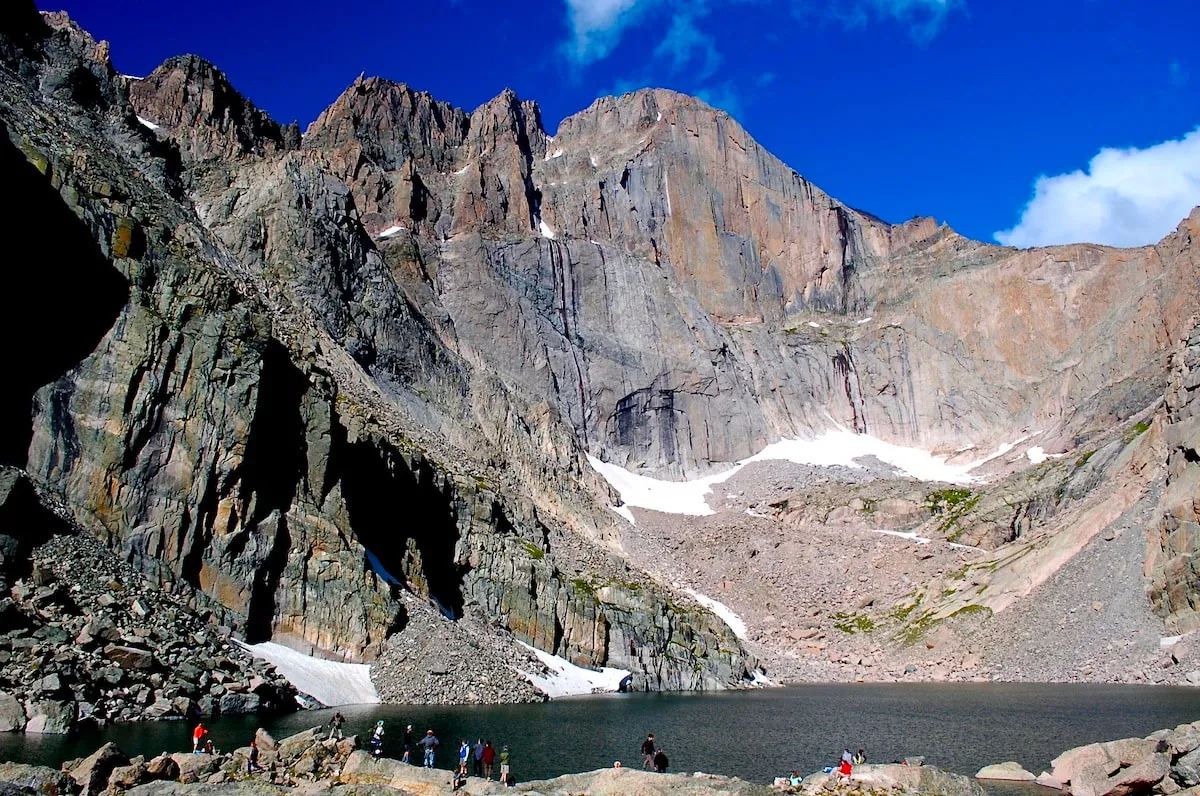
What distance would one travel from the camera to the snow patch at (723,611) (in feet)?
349

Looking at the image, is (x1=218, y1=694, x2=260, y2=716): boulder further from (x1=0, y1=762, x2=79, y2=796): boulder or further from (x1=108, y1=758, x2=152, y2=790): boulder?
(x1=0, y1=762, x2=79, y2=796): boulder

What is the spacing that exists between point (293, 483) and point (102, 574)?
17.4m

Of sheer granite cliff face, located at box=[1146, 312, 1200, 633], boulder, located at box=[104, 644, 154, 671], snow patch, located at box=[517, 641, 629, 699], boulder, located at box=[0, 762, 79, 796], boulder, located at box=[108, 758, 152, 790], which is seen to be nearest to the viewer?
boulder, located at box=[0, 762, 79, 796]

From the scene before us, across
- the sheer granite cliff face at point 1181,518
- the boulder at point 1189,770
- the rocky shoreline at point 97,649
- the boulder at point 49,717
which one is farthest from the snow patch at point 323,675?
the sheer granite cliff face at point 1181,518

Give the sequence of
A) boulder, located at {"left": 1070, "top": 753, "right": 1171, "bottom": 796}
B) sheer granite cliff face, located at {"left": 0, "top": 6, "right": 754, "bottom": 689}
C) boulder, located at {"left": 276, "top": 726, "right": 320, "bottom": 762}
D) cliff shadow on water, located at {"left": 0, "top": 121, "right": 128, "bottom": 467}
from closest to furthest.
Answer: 1. boulder, located at {"left": 1070, "top": 753, "right": 1171, "bottom": 796}
2. boulder, located at {"left": 276, "top": 726, "right": 320, "bottom": 762}
3. cliff shadow on water, located at {"left": 0, "top": 121, "right": 128, "bottom": 467}
4. sheer granite cliff face, located at {"left": 0, "top": 6, "right": 754, "bottom": 689}

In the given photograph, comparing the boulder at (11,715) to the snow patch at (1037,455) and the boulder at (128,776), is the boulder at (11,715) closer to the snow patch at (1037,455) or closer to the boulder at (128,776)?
the boulder at (128,776)

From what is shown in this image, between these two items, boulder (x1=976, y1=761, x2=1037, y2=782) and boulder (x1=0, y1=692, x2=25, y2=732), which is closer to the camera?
boulder (x1=976, y1=761, x2=1037, y2=782)

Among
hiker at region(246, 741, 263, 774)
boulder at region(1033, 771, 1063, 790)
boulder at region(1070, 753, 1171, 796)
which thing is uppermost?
hiker at region(246, 741, 263, 774)

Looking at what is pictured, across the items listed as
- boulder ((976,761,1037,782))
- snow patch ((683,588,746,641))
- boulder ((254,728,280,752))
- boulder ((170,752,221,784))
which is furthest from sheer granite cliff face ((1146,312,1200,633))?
boulder ((170,752,221,784))

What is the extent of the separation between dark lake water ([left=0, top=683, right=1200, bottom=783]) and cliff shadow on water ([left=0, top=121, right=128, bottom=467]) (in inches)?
1109

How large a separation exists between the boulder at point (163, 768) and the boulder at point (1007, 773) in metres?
26.4

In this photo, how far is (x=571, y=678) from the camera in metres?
72.9

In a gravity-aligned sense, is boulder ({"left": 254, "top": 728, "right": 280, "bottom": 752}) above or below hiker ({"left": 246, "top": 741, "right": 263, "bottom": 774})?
above

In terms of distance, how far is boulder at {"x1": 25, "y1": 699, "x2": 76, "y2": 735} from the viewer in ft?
114
